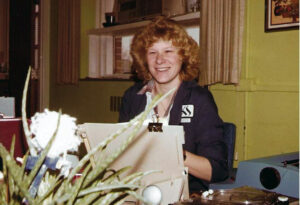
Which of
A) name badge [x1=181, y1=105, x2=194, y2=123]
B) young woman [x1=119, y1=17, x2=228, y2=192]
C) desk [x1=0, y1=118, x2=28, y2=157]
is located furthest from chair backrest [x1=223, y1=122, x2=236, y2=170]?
desk [x1=0, y1=118, x2=28, y2=157]

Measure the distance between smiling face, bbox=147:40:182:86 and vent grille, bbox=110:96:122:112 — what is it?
1.74 m

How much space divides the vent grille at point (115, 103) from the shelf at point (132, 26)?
64cm

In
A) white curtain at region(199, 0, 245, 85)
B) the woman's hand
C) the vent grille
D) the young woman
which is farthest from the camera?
the vent grille

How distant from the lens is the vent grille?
146 inches

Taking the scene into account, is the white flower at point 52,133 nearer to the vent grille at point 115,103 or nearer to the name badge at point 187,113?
the name badge at point 187,113

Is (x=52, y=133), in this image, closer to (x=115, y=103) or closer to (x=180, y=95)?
(x=180, y=95)

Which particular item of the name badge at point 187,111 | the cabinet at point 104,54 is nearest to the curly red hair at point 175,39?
the name badge at point 187,111

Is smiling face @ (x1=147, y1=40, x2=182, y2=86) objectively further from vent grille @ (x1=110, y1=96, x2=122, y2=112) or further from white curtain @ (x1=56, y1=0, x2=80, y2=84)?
white curtain @ (x1=56, y1=0, x2=80, y2=84)

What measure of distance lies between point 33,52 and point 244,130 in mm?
3181

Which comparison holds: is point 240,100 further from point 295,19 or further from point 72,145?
point 72,145

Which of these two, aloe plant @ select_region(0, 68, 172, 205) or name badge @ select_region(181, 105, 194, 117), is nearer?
aloe plant @ select_region(0, 68, 172, 205)

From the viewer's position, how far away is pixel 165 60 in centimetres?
195

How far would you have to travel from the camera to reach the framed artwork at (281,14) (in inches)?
90.4

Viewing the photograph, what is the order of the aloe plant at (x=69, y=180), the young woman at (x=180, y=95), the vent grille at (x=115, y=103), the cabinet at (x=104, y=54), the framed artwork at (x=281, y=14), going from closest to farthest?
1. the aloe plant at (x=69, y=180)
2. the young woman at (x=180, y=95)
3. the framed artwork at (x=281, y=14)
4. the vent grille at (x=115, y=103)
5. the cabinet at (x=104, y=54)
